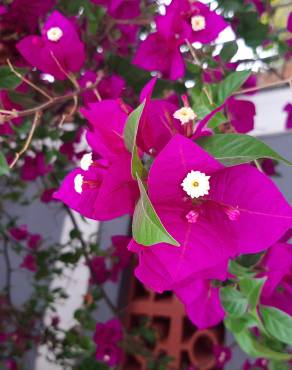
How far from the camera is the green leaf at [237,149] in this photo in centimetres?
38

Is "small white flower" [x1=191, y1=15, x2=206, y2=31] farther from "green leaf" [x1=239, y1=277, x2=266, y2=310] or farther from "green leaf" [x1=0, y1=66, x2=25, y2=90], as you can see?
"green leaf" [x1=239, y1=277, x2=266, y2=310]

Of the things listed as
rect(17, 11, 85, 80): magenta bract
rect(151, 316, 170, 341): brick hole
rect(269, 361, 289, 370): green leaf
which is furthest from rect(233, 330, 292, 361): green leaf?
rect(151, 316, 170, 341): brick hole

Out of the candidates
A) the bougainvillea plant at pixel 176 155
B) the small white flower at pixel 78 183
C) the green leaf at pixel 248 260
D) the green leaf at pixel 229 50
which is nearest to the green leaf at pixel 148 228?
the bougainvillea plant at pixel 176 155

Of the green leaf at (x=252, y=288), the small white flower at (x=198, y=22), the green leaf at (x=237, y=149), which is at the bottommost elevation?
the green leaf at (x=252, y=288)

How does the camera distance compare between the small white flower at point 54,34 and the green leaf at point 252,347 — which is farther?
the small white flower at point 54,34

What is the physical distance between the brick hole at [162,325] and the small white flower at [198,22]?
1.49 m

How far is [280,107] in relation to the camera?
213cm

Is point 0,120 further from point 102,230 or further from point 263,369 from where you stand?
point 102,230

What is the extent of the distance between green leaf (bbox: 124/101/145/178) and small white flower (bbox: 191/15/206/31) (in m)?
0.42

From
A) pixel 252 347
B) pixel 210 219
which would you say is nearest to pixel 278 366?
pixel 252 347

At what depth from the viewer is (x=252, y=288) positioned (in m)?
0.55

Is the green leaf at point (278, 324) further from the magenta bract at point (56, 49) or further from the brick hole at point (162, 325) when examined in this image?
the brick hole at point (162, 325)

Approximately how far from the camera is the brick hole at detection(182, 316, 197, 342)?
190cm

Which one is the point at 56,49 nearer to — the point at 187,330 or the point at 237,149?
the point at 237,149
